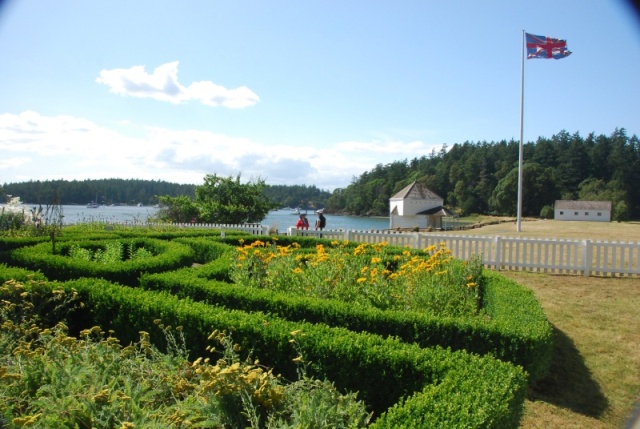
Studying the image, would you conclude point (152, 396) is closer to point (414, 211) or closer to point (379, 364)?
point (379, 364)

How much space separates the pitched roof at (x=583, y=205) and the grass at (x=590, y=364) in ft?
233

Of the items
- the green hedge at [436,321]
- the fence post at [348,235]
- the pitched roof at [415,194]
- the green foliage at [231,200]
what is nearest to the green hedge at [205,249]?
the green hedge at [436,321]

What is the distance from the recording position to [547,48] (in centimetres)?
2247

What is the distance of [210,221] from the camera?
2572 centimetres

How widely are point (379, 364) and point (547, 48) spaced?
76.7 feet

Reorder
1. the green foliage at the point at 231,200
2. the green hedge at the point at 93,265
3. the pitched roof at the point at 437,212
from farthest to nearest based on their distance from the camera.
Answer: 1. the pitched roof at the point at 437,212
2. the green foliage at the point at 231,200
3. the green hedge at the point at 93,265

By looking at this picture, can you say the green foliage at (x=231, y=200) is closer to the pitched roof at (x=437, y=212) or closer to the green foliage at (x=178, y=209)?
the green foliage at (x=178, y=209)

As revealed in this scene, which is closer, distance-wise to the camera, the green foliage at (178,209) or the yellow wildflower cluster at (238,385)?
the yellow wildflower cluster at (238,385)

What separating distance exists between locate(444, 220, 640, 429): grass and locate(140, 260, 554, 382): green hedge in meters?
0.31

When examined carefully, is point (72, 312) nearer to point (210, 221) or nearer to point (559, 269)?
point (559, 269)

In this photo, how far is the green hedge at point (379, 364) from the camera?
2807 millimetres

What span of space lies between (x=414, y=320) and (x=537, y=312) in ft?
5.43

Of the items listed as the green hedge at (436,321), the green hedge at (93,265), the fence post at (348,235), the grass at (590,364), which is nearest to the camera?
the grass at (590,364)

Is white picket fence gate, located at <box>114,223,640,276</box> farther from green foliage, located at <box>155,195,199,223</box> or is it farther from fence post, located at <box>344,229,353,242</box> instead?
green foliage, located at <box>155,195,199,223</box>
